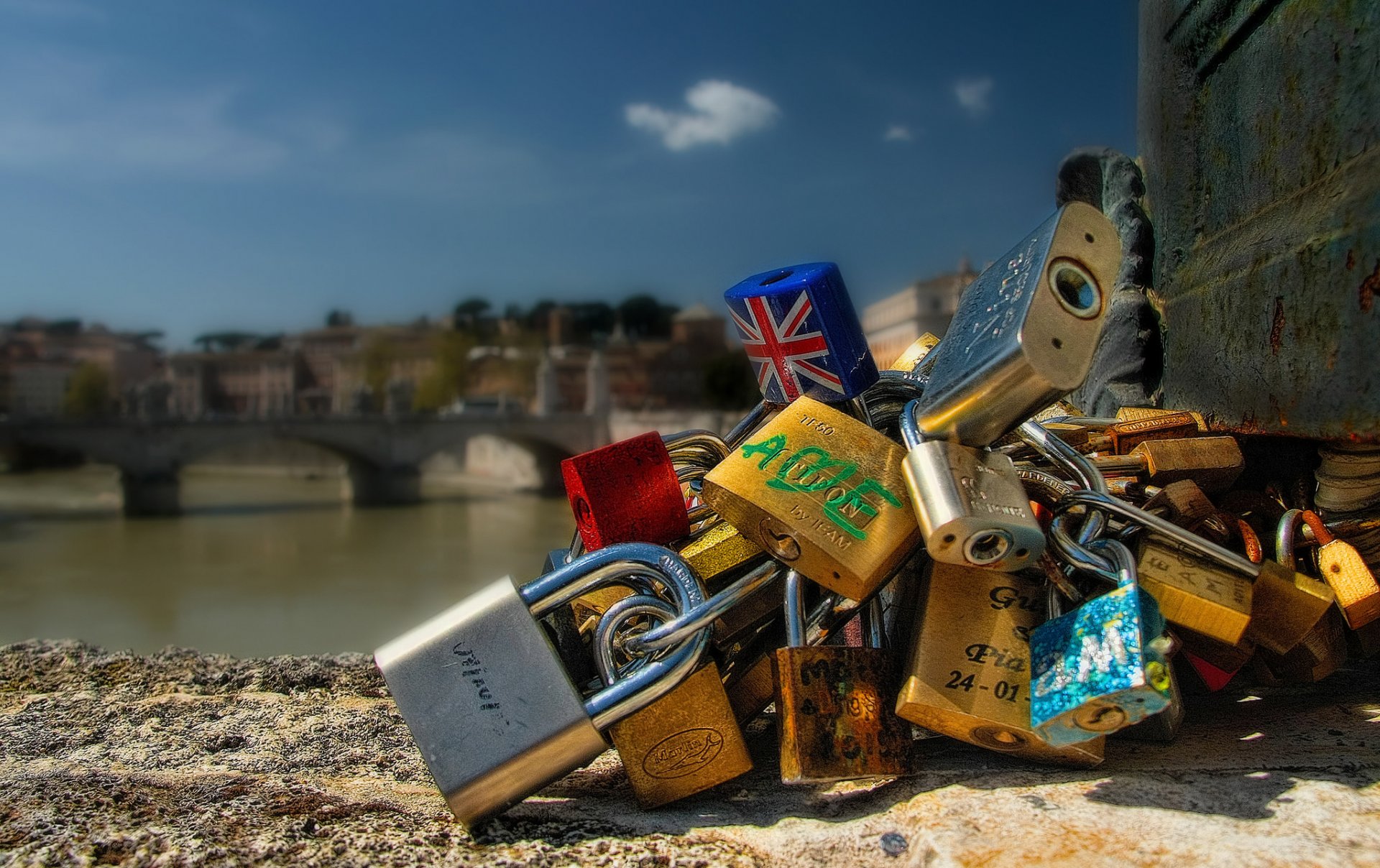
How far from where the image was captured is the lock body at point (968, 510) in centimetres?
92

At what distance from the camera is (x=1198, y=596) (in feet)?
3.40

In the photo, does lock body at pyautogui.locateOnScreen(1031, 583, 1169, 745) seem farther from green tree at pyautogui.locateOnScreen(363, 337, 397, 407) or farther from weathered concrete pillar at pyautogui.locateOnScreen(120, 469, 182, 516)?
green tree at pyautogui.locateOnScreen(363, 337, 397, 407)

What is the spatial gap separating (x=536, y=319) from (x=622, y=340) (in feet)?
46.8

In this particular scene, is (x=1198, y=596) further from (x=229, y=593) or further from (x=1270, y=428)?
Answer: (x=229, y=593)

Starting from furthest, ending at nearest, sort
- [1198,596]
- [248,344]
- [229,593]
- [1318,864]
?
[248,344] → [229,593] → [1198,596] → [1318,864]

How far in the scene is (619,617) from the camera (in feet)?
3.50

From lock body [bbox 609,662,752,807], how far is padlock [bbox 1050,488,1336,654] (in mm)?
423

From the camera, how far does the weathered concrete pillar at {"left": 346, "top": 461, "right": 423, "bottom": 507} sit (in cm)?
3066

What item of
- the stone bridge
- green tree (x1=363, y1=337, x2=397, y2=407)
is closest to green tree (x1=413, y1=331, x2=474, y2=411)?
green tree (x1=363, y1=337, x2=397, y2=407)

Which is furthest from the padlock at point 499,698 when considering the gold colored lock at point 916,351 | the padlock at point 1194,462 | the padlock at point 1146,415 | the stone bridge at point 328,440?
the stone bridge at point 328,440

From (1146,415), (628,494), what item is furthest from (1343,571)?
(628,494)

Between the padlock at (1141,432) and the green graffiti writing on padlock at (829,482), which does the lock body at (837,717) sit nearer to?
the green graffiti writing on padlock at (829,482)

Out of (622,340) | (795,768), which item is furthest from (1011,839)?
(622,340)

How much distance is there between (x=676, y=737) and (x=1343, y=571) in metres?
0.77
